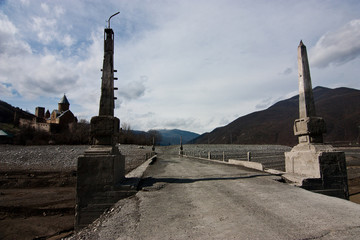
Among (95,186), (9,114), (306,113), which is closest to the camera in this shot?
(95,186)

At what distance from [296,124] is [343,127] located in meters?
109

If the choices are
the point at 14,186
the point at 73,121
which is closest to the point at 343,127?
the point at 73,121

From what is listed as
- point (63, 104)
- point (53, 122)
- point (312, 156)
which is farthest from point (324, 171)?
point (63, 104)

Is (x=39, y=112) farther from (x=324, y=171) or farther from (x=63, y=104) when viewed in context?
(x=324, y=171)

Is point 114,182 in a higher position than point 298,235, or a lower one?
higher

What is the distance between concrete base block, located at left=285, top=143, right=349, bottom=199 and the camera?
18.5ft

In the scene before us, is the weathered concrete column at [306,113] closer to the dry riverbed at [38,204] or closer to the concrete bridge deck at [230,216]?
the concrete bridge deck at [230,216]

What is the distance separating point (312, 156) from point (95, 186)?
5563 mm

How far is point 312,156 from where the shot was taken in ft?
19.7

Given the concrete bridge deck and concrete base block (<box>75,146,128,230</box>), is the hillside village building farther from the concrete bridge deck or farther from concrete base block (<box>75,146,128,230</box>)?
the concrete bridge deck

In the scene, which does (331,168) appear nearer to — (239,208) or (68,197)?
(239,208)

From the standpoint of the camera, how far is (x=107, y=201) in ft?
15.5

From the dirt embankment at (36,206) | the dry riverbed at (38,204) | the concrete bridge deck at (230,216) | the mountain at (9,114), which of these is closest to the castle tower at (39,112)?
the mountain at (9,114)

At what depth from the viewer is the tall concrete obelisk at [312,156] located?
571cm
